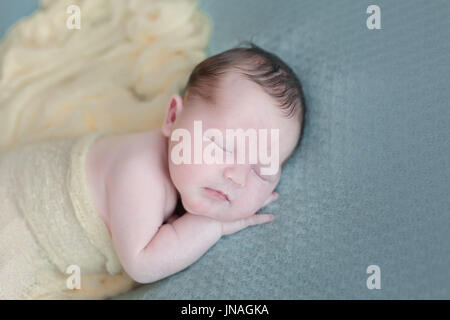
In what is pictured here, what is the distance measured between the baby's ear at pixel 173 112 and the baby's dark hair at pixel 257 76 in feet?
0.07

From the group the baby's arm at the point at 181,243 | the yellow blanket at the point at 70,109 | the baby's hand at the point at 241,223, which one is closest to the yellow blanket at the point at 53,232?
the yellow blanket at the point at 70,109

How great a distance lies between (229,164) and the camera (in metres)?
0.88

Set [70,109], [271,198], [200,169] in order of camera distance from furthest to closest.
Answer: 1. [70,109]
2. [271,198]
3. [200,169]

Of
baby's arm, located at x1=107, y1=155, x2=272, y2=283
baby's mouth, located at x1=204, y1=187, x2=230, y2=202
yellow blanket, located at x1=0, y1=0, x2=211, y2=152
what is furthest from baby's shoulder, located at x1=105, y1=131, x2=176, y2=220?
yellow blanket, located at x1=0, y1=0, x2=211, y2=152

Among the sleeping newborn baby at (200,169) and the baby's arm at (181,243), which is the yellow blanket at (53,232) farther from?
the baby's arm at (181,243)

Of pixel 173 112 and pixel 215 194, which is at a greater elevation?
pixel 173 112

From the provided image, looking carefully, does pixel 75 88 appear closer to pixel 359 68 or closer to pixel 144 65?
pixel 144 65

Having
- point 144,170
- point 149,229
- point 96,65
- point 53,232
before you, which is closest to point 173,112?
point 144,170

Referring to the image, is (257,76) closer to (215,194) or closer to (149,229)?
(215,194)

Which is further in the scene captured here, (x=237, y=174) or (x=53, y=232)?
(x=53, y=232)

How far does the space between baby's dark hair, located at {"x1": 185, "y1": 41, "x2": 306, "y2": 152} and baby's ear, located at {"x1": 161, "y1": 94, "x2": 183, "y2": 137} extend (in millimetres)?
21

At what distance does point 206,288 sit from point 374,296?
30 centimetres

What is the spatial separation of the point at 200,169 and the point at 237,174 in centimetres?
7

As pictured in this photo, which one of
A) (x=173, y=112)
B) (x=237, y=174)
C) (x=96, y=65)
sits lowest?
(x=237, y=174)
